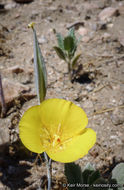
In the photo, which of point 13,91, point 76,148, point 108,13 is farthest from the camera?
point 108,13

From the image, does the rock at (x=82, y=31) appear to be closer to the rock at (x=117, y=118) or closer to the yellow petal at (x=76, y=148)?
the rock at (x=117, y=118)

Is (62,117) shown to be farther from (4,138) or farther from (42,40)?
(42,40)

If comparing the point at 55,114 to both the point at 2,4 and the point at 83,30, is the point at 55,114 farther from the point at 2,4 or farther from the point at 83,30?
the point at 2,4

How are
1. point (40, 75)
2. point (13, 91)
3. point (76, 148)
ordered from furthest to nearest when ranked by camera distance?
point (13, 91) < point (40, 75) < point (76, 148)

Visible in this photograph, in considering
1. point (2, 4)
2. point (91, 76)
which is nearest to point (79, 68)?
point (91, 76)

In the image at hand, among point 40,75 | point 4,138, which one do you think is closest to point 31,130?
point 40,75

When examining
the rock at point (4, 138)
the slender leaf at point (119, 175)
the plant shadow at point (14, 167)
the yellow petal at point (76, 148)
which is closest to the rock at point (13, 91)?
the rock at point (4, 138)
